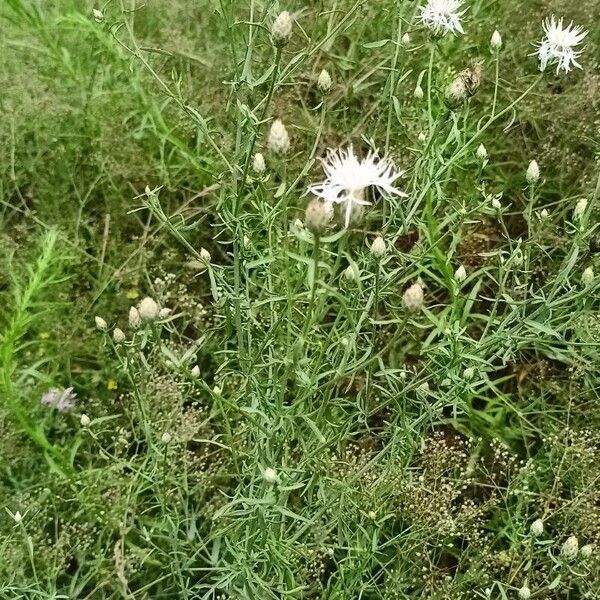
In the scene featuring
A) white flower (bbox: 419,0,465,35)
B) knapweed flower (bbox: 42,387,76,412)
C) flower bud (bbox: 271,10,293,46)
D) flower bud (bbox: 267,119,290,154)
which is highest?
white flower (bbox: 419,0,465,35)

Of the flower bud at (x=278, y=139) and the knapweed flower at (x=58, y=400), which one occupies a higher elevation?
the flower bud at (x=278, y=139)

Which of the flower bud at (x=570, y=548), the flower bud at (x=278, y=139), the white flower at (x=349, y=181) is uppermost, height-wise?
the flower bud at (x=278, y=139)

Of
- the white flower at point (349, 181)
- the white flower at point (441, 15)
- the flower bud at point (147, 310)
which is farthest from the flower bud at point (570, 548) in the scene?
the white flower at point (441, 15)

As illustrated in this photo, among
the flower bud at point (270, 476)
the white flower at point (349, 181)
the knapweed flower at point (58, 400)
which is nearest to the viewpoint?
the white flower at point (349, 181)

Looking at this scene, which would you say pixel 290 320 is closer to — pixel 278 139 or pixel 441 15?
pixel 278 139

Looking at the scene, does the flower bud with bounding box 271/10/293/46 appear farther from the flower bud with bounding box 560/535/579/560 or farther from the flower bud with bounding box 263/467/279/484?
the flower bud with bounding box 560/535/579/560

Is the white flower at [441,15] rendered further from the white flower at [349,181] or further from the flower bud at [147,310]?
the flower bud at [147,310]

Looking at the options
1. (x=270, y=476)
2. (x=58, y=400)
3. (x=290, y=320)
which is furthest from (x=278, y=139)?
(x=58, y=400)

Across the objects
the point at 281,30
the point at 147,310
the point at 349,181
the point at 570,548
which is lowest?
the point at 570,548

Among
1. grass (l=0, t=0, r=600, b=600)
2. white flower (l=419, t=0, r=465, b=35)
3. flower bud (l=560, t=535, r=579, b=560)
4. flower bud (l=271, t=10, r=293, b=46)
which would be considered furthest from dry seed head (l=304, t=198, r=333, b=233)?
flower bud (l=560, t=535, r=579, b=560)
